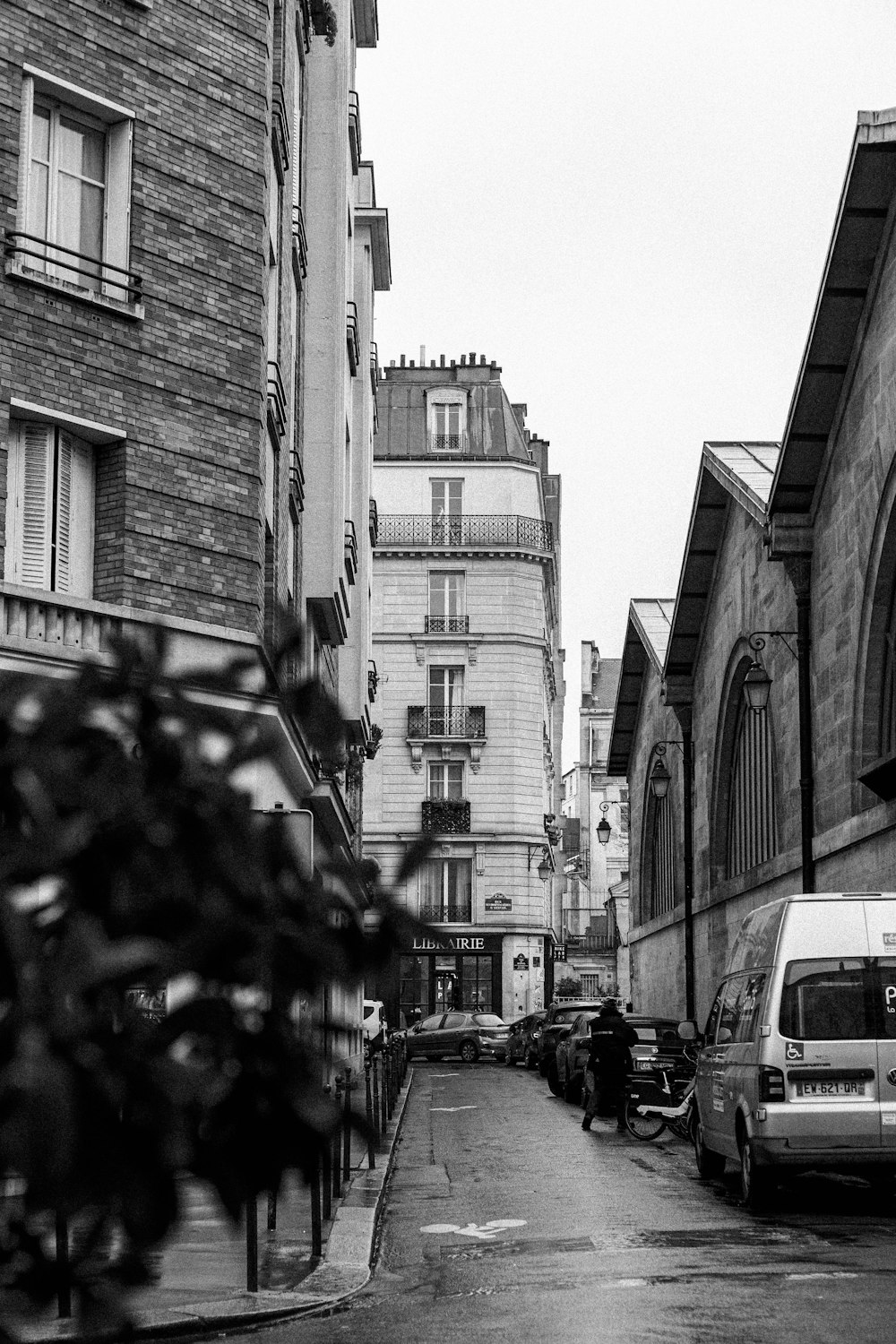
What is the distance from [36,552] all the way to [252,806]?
45.2 ft

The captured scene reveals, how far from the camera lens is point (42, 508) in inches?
619

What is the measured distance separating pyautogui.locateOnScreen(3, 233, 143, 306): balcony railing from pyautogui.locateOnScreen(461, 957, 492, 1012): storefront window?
47.4 meters

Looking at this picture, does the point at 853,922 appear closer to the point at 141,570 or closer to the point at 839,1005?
the point at 839,1005

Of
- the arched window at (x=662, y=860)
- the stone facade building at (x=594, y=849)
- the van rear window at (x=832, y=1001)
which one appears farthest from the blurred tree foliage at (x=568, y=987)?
the van rear window at (x=832, y=1001)

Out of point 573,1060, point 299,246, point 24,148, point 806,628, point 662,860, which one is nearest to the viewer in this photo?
point 24,148

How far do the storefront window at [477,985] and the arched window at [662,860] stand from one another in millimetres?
13515

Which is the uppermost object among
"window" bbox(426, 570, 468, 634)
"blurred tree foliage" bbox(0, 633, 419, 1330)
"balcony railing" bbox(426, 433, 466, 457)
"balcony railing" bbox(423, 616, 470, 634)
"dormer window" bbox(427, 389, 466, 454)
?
"dormer window" bbox(427, 389, 466, 454)

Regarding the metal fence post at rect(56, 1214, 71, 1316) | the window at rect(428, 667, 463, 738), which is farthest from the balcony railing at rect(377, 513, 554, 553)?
the metal fence post at rect(56, 1214, 71, 1316)

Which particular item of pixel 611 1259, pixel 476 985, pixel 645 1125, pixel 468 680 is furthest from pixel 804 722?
pixel 468 680

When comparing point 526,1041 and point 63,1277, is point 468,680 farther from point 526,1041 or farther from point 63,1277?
point 63,1277

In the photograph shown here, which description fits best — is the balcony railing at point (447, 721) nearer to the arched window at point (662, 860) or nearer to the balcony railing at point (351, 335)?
the arched window at point (662, 860)

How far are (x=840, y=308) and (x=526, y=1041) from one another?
79.3 ft

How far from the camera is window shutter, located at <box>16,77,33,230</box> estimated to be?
15422mm

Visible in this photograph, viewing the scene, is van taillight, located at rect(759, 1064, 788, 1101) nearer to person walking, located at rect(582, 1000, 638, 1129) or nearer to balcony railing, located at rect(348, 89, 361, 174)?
person walking, located at rect(582, 1000, 638, 1129)
